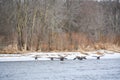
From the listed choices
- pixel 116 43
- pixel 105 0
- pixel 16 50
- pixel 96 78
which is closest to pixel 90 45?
pixel 116 43

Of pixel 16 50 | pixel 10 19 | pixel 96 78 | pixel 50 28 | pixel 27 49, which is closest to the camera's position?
pixel 96 78

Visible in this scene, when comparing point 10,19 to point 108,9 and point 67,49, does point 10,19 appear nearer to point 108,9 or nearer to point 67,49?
point 67,49

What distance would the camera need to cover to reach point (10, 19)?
3450 cm

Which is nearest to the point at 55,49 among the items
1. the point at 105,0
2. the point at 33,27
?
the point at 33,27

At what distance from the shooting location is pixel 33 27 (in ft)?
103

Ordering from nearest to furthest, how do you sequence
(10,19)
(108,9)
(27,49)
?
(27,49), (10,19), (108,9)

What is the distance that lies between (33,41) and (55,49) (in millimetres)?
2625

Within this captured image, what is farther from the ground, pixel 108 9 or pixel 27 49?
pixel 108 9

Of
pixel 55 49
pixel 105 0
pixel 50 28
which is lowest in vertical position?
pixel 55 49

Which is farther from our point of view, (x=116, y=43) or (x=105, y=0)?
(x=105, y=0)

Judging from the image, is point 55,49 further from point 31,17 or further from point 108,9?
point 108,9

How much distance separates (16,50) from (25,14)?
4.61 m

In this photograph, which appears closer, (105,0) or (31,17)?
(31,17)

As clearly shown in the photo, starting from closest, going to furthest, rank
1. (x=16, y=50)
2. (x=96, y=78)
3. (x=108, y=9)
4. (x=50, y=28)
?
(x=96, y=78) → (x=16, y=50) → (x=50, y=28) → (x=108, y=9)
